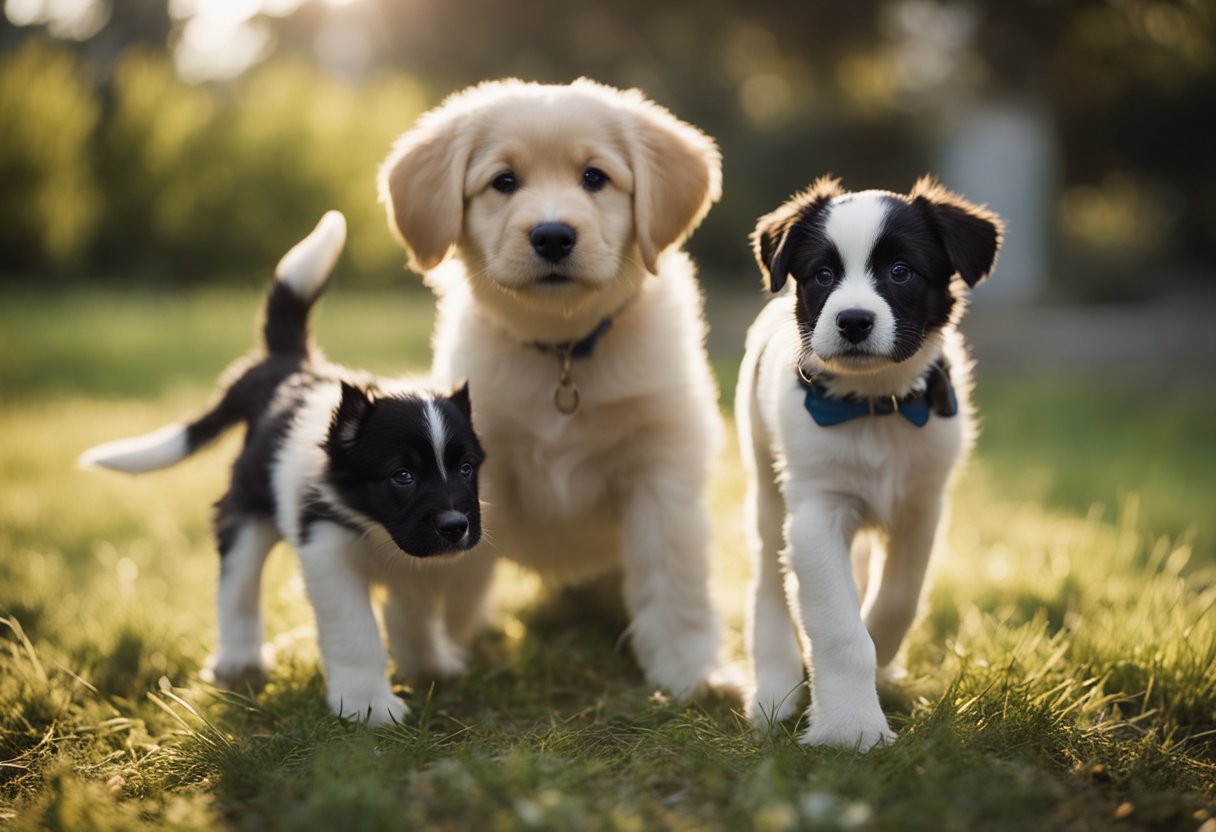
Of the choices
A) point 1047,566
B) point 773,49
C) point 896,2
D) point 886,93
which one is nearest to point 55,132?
point 773,49

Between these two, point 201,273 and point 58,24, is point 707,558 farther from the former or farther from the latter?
point 58,24

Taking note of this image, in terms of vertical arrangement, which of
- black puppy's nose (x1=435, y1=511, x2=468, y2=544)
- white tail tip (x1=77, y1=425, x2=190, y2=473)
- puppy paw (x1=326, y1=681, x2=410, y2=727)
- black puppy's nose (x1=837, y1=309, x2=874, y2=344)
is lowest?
puppy paw (x1=326, y1=681, x2=410, y2=727)

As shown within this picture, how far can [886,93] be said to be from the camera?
→ 17.4m

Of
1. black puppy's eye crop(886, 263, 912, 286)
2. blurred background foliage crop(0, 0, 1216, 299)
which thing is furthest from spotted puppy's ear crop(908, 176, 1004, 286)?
blurred background foliage crop(0, 0, 1216, 299)

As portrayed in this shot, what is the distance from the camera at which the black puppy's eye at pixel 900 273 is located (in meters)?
2.88

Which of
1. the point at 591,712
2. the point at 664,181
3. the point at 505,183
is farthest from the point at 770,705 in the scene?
the point at 505,183

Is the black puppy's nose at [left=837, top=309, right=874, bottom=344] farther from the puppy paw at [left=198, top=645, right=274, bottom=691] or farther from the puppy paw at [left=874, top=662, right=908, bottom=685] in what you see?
the puppy paw at [left=198, top=645, right=274, bottom=691]

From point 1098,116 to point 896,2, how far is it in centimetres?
695

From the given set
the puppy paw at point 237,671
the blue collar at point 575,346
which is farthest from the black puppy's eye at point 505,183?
the puppy paw at point 237,671

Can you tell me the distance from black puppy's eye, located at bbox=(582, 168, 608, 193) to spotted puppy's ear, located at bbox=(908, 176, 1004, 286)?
3.42 feet

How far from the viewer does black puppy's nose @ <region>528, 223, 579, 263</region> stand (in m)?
3.24

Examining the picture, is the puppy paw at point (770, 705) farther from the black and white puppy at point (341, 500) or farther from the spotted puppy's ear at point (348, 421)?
the spotted puppy's ear at point (348, 421)

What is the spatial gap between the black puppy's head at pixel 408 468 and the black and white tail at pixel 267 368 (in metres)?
0.90

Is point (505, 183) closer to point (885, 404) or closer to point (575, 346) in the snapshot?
point (575, 346)
